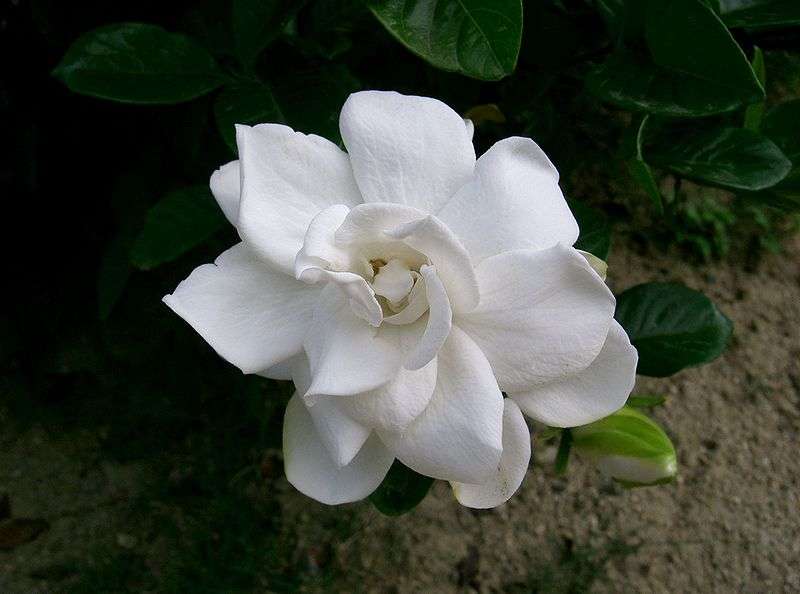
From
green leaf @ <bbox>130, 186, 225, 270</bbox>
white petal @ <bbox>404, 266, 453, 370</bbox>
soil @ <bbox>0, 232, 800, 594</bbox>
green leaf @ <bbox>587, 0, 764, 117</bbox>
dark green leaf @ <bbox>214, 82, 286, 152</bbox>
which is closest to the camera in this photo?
white petal @ <bbox>404, 266, 453, 370</bbox>

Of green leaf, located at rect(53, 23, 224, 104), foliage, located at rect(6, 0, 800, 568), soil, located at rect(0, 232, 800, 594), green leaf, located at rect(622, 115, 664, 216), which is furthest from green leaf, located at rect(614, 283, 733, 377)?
soil, located at rect(0, 232, 800, 594)

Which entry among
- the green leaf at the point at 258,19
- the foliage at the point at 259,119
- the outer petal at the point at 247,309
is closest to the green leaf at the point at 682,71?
the foliage at the point at 259,119

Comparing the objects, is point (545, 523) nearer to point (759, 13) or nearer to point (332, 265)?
point (759, 13)

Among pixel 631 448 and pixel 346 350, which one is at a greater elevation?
pixel 346 350

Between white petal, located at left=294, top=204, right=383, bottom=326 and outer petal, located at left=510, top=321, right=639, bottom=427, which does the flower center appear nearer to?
white petal, located at left=294, top=204, right=383, bottom=326

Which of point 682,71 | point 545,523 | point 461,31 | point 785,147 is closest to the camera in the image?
point 461,31

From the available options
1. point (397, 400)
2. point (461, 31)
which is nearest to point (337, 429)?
point (397, 400)

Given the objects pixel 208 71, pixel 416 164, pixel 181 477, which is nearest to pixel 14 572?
pixel 181 477
